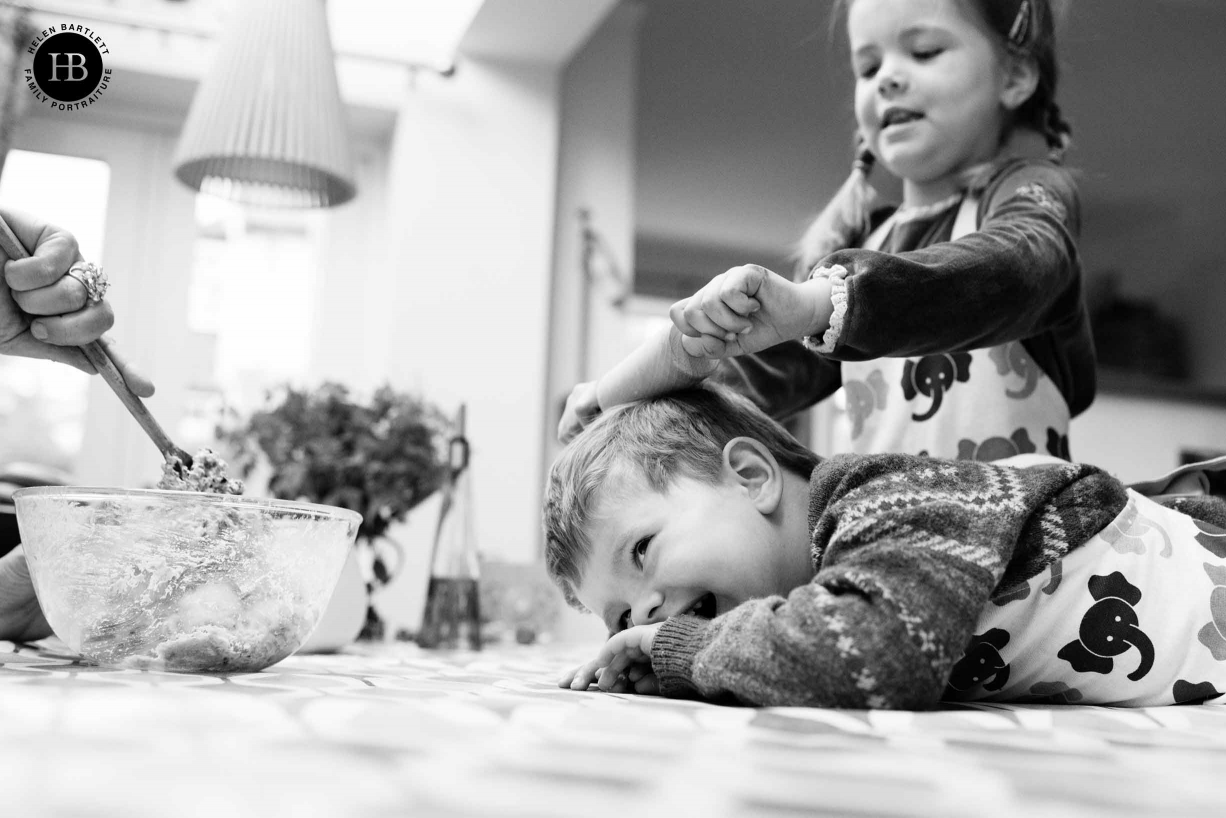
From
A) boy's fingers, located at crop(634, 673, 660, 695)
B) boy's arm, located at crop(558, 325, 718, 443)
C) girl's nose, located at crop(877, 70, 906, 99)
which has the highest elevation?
girl's nose, located at crop(877, 70, 906, 99)

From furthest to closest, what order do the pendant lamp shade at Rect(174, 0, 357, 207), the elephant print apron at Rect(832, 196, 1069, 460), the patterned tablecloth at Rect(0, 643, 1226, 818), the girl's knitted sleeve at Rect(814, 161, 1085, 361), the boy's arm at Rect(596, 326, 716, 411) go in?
the pendant lamp shade at Rect(174, 0, 357, 207)
the elephant print apron at Rect(832, 196, 1069, 460)
the boy's arm at Rect(596, 326, 716, 411)
the girl's knitted sleeve at Rect(814, 161, 1085, 361)
the patterned tablecloth at Rect(0, 643, 1226, 818)

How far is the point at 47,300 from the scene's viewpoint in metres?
0.76

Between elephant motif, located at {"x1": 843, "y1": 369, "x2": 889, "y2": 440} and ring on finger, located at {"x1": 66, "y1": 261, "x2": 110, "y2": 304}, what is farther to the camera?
elephant motif, located at {"x1": 843, "y1": 369, "x2": 889, "y2": 440}

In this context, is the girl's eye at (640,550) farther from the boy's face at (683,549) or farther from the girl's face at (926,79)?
the girl's face at (926,79)

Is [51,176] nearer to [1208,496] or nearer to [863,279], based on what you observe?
[863,279]

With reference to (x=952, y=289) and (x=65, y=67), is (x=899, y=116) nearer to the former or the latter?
(x=952, y=289)

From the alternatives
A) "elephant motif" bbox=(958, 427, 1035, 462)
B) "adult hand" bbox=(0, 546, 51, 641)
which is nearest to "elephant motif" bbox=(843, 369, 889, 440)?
"elephant motif" bbox=(958, 427, 1035, 462)

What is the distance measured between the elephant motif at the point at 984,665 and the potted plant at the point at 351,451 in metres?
0.87

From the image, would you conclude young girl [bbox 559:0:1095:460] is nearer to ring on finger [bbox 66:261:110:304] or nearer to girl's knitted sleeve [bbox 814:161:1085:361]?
girl's knitted sleeve [bbox 814:161:1085:361]

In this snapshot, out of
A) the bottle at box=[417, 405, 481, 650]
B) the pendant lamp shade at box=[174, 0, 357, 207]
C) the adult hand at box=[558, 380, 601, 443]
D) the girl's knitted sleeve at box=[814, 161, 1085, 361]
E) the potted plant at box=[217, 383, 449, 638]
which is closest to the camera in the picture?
the girl's knitted sleeve at box=[814, 161, 1085, 361]

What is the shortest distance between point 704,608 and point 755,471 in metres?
0.11

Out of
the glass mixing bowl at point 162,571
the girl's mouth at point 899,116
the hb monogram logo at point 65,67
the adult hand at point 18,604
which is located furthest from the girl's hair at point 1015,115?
the hb monogram logo at point 65,67

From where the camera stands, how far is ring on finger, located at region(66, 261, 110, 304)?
2.54 feet

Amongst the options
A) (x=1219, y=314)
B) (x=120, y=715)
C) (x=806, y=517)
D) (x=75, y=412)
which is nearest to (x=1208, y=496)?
(x=806, y=517)
